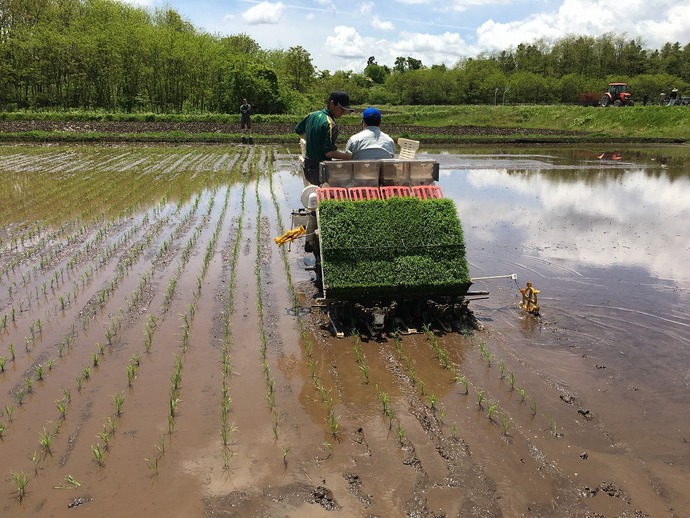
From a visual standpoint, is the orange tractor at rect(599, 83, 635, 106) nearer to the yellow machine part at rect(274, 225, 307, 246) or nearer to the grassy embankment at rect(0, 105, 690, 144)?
the grassy embankment at rect(0, 105, 690, 144)

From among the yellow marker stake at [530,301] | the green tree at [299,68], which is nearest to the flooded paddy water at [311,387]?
the yellow marker stake at [530,301]

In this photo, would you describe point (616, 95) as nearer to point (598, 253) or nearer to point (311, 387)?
point (598, 253)

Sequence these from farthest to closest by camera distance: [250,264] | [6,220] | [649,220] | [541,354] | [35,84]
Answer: [35,84], [649,220], [6,220], [250,264], [541,354]

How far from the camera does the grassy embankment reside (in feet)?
85.1

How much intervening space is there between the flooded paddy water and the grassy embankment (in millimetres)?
18313

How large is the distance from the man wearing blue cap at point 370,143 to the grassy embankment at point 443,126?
2140 centimetres

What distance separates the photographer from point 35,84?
40156 millimetres

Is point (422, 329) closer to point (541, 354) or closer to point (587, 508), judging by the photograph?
point (541, 354)

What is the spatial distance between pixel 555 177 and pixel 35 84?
129ft

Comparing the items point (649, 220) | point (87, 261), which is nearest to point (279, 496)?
point (87, 261)

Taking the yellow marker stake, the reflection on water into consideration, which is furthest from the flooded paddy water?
the yellow marker stake

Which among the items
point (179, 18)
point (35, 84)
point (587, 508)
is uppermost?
point (179, 18)

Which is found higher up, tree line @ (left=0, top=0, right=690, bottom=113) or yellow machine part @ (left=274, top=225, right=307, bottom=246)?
tree line @ (left=0, top=0, right=690, bottom=113)

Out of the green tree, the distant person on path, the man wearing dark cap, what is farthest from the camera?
the green tree
